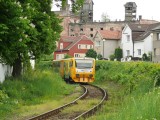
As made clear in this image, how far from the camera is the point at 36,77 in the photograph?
81.0ft

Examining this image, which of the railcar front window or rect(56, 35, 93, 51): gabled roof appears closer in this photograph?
the railcar front window

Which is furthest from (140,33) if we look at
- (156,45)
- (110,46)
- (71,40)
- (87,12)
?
(87,12)

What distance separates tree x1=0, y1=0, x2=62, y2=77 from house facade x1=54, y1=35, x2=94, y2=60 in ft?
205

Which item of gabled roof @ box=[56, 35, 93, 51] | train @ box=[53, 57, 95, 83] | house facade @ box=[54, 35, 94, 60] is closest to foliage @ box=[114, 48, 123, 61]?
house facade @ box=[54, 35, 94, 60]

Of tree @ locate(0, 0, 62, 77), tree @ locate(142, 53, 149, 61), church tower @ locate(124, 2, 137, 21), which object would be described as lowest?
tree @ locate(142, 53, 149, 61)

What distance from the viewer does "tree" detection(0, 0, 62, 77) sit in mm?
16206

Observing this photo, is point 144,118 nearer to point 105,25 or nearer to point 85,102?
point 85,102

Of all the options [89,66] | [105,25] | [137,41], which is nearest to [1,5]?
[89,66]

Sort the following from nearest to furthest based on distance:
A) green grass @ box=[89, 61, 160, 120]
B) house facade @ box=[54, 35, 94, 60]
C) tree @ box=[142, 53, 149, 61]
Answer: green grass @ box=[89, 61, 160, 120] < tree @ box=[142, 53, 149, 61] < house facade @ box=[54, 35, 94, 60]

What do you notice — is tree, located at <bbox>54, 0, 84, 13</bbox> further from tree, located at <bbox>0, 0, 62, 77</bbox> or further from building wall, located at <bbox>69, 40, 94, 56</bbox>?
building wall, located at <bbox>69, 40, 94, 56</bbox>

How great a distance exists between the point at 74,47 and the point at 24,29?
71929mm

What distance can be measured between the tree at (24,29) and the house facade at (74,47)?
62.4 meters

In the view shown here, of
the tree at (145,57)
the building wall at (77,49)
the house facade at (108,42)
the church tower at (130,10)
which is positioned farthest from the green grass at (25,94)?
the church tower at (130,10)

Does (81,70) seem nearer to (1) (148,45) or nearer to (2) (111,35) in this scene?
(1) (148,45)
